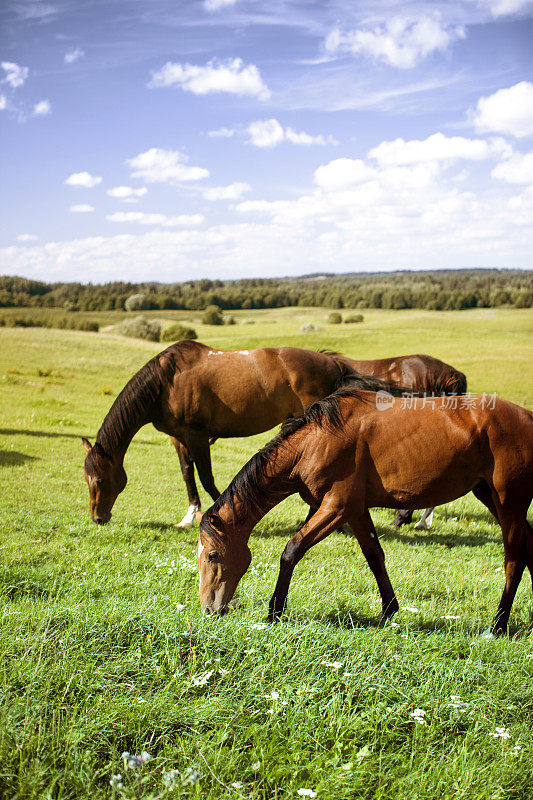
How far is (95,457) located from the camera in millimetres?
6996

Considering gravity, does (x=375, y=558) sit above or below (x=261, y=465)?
below

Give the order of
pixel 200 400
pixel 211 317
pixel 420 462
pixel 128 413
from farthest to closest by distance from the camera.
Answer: pixel 211 317 < pixel 200 400 < pixel 128 413 < pixel 420 462

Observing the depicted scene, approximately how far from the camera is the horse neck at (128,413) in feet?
23.0

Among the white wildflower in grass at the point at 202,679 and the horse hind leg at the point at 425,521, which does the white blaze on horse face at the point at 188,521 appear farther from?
the white wildflower in grass at the point at 202,679

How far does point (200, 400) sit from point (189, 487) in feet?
3.94

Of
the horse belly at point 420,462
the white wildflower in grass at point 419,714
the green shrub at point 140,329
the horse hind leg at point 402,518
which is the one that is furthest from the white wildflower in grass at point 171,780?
the green shrub at point 140,329

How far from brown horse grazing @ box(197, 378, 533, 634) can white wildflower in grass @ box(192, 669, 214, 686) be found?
826 millimetres

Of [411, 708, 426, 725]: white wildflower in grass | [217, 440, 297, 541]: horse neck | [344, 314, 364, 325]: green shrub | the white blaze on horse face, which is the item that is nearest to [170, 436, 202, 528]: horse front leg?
the white blaze on horse face

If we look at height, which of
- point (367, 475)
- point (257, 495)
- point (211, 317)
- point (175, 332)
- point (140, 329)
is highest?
point (211, 317)

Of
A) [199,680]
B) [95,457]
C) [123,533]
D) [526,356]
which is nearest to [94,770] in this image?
[199,680]

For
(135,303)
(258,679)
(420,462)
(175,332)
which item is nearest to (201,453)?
(420,462)

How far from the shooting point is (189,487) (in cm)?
756

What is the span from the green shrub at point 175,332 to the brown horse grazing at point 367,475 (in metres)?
25.7

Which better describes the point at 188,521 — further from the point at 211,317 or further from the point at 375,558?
the point at 211,317
